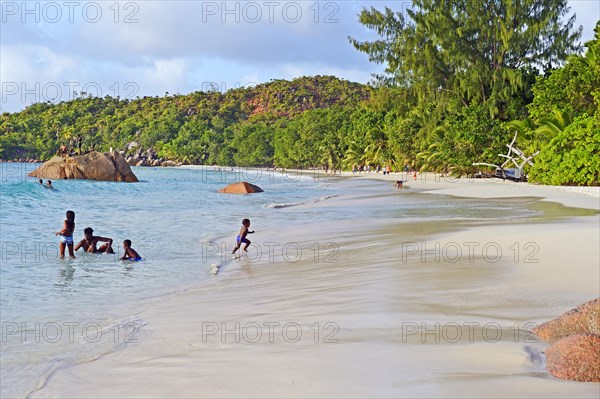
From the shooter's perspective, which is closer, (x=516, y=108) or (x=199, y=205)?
(x=199, y=205)

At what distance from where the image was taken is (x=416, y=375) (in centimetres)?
450

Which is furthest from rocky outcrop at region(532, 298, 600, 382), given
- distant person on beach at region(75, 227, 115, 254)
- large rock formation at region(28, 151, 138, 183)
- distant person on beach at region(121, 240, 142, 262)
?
large rock formation at region(28, 151, 138, 183)

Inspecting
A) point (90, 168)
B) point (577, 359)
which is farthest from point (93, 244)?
point (90, 168)

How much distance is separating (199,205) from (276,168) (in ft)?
317

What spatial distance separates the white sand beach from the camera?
4462mm

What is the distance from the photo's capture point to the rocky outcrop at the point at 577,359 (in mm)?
4094

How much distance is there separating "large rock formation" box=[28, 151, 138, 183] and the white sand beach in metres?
46.4

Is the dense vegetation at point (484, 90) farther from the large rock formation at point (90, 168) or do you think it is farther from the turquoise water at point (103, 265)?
the large rock formation at point (90, 168)

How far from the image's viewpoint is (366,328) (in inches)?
239

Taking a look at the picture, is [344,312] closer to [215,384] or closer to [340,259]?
[215,384]

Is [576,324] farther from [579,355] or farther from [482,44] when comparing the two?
[482,44]

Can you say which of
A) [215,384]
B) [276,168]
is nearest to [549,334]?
[215,384]

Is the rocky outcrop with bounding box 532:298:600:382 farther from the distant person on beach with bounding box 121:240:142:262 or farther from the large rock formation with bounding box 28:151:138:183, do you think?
the large rock formation with bounding box 28:151:138:183

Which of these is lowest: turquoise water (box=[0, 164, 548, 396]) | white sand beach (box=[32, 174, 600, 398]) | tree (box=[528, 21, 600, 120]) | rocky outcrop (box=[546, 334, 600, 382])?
turquoise water (box=[0, 164, 548, 396])
